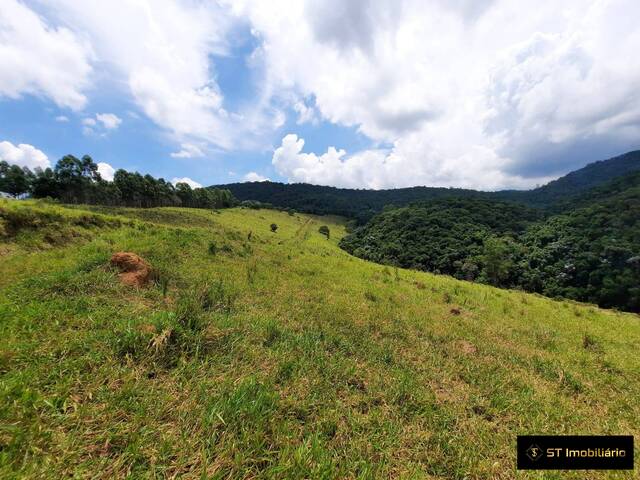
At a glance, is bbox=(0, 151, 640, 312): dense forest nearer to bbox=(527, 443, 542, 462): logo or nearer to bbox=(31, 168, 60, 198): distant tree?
bbox=(31, 168, 60, 198): distant tree

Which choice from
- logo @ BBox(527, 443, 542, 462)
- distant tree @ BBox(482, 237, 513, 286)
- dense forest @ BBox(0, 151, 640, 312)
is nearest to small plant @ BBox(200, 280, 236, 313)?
logo @ BBox(527, 443, 542, 462)

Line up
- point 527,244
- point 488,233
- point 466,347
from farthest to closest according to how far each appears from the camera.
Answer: point 488,233 < point 527,244 < point 466,347

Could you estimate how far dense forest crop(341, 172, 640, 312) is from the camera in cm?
5491

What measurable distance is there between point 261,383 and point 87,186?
79.9 metres

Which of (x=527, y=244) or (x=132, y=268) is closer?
(x=132, y=268)

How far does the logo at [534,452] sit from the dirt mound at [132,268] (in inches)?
401

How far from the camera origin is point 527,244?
7694cm

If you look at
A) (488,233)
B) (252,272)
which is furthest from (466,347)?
(488,233)

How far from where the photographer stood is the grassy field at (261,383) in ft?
10.8

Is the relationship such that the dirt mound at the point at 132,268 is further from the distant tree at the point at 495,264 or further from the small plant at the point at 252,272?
the distant tree at the point at 495,264

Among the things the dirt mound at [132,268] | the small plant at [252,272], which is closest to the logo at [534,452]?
the small plant at [252,272]

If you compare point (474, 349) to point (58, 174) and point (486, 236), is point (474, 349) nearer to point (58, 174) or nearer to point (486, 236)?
point (58, 174)

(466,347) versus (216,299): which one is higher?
(216,299)

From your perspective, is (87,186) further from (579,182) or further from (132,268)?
(579,182)
